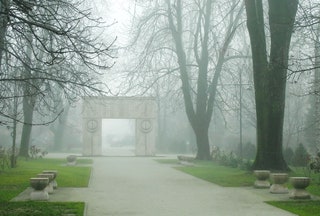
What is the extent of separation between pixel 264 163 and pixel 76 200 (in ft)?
30.1

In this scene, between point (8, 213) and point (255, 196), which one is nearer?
point (8, 213)

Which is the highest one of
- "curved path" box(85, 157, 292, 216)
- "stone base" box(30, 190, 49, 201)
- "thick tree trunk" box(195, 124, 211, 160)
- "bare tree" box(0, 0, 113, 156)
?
"bare tree" box(0, 0, 113, 156)

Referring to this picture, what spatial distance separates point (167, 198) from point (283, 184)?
11.8 ft

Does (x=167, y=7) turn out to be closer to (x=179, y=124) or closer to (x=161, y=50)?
(x=161, y=50)

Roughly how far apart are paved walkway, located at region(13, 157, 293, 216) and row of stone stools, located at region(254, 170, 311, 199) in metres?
0.37

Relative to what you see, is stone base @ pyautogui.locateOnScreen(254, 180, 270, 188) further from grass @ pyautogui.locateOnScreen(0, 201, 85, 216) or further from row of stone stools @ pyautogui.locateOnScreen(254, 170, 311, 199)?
grass @ pyautogui.locateOnScreen(0, 201, 85, 216)

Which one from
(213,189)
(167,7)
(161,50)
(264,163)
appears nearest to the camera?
(213,189)

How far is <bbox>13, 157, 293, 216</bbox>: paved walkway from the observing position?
35.3 ft

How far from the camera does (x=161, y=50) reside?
30.9 metres

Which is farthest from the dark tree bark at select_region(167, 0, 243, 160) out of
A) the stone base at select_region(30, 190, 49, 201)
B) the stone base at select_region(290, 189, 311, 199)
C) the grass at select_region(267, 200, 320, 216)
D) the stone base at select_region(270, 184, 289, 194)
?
the stone base at select_region(30, 190, 49, 201)

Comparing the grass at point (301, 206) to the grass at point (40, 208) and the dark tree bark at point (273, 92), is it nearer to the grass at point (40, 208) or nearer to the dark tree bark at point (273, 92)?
the grass at point (40, 208)

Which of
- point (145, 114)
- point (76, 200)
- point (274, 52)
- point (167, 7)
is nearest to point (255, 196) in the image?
point (76, 200)

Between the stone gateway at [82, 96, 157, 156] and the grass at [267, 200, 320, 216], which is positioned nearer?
the grass at [267, 200, 320, 216]

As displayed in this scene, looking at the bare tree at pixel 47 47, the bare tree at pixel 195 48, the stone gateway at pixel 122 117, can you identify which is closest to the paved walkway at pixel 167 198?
the bare tree at pixel 47 47
